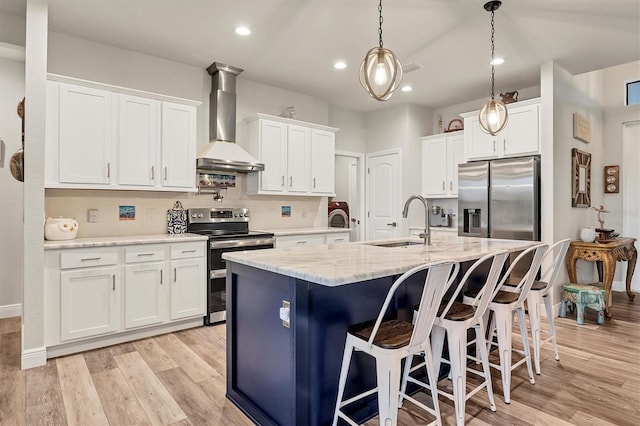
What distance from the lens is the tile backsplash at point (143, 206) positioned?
3523 millimetres

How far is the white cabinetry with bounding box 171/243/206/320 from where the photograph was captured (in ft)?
11.7

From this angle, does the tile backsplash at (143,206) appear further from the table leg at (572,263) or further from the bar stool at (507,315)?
the table leg at (572,263)

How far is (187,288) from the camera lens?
11.9 feet

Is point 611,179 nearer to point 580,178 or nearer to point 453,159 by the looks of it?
point 580,178

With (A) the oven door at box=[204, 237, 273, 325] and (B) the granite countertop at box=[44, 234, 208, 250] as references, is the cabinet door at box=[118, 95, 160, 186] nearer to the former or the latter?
(B) the granite countertop at box=[44, 234, 208, 250]

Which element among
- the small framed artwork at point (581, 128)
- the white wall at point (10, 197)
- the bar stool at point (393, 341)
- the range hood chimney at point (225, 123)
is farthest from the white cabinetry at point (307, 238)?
the small framed artwork at point (581, 128)

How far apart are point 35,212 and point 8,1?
5.64 feet

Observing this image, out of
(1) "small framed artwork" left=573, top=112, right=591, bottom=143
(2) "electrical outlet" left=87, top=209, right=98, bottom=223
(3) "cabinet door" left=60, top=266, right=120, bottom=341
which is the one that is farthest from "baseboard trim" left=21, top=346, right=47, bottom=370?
(1) "small framed artwork" left=573, top=112, right=591, bottom=143

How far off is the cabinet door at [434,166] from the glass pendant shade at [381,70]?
3.48 metres

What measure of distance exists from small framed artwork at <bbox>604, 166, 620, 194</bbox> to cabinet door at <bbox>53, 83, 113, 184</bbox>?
6.44 meters

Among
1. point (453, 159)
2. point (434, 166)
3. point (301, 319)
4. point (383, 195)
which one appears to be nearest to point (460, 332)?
point (301, 319)

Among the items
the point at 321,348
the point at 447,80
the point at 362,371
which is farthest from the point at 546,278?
the point at 321,348

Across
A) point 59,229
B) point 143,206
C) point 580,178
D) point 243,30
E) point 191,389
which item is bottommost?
point 191,389

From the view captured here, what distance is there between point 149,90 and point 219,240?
5.88ft
